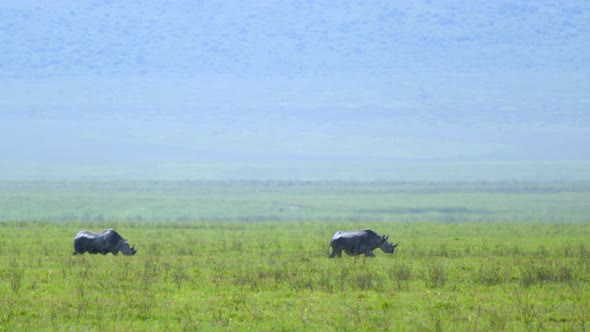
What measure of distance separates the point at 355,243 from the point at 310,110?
446 ft

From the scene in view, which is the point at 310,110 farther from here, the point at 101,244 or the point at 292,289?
the point at 292,289

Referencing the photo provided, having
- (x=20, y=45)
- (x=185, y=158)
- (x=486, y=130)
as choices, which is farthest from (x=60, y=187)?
(x=20, y=45)

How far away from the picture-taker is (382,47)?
645ft

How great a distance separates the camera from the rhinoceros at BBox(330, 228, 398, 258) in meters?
26.5

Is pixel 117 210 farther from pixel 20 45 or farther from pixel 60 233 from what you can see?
pixel 20 45

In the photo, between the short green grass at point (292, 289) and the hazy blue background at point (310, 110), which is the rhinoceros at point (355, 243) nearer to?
the short green grass at point (292, 289)

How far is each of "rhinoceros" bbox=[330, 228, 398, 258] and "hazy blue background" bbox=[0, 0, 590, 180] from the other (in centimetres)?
9134

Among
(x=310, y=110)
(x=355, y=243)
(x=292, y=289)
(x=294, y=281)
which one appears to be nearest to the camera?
(x=292, y=289)

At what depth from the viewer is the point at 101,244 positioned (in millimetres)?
28062

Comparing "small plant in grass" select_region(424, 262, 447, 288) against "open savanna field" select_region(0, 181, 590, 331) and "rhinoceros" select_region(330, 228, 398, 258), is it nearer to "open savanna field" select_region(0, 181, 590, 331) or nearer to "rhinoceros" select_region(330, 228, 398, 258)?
"open savanna field" select_region(0, 181, 590, 331)

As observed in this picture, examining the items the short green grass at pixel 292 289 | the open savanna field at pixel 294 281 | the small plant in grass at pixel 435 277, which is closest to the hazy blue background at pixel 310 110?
the open savanna field at pixel 294 281

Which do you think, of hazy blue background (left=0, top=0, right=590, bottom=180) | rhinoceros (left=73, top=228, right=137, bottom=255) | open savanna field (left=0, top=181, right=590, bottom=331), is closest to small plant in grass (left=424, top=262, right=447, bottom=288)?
open savanna field (left=0, top=181, right=590, bottom=331)

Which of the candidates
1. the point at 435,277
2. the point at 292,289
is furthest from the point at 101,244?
the point at 435,277

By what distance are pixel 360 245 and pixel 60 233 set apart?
16.4 m
